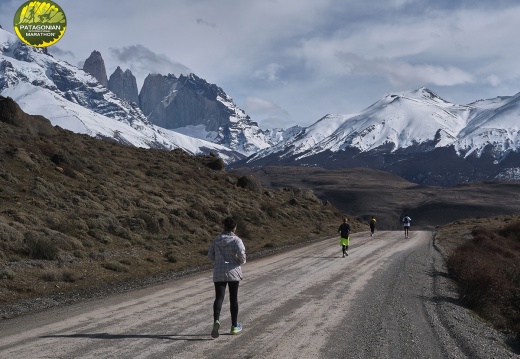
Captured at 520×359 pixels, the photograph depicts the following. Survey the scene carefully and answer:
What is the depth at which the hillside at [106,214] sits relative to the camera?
741 inches

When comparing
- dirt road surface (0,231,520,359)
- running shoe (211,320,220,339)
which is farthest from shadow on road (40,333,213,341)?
running shoe (211,320,220,339)

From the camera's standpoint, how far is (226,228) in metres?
10.7

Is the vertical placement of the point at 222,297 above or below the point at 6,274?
below

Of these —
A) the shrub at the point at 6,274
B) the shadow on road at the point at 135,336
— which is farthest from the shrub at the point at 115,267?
the shadow on road at the point at 135,336

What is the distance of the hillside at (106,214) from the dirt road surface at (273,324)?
3711mm

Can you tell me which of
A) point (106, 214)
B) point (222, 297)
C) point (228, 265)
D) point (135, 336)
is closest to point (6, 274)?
point (135, 336)

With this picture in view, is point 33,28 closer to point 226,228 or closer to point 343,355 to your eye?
point 226,228

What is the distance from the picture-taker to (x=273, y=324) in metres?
11.4

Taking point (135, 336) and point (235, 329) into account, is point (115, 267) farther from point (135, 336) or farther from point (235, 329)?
point (235, 329)

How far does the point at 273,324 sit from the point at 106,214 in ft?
60.5

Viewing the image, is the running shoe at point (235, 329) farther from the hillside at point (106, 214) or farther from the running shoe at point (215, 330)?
the hillside at point (106, 214)

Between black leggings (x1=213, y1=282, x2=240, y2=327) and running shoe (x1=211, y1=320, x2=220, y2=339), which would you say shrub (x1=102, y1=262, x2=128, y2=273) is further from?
running shoe (x1=211, y1=320, x2=220, y2=339)

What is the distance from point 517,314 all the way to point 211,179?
141 feet

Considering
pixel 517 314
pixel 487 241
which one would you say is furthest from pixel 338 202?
pixel 517 314
